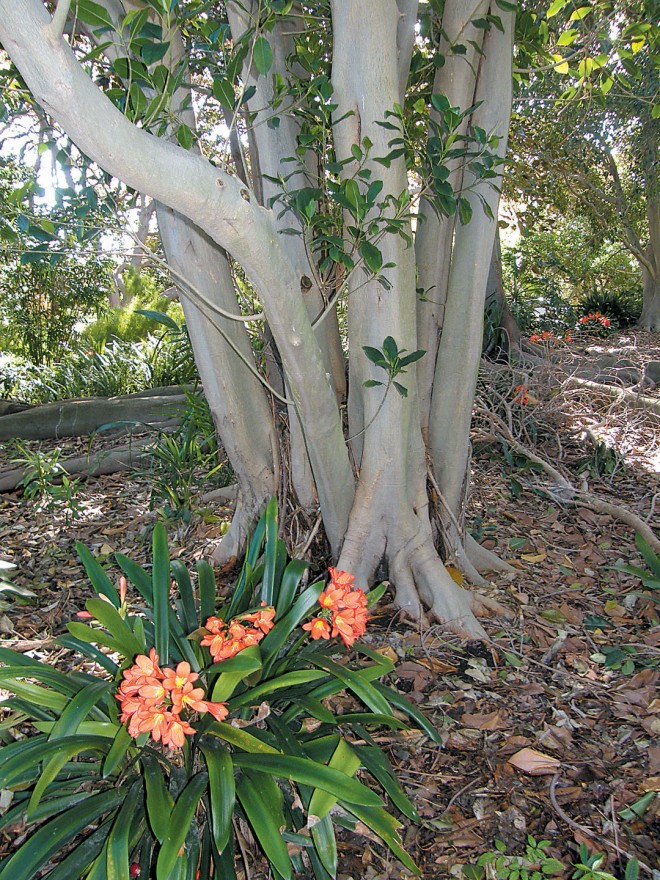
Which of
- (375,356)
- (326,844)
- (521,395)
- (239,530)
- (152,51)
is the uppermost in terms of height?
(152,51)

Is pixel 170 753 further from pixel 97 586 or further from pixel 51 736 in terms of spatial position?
pixel 97 586

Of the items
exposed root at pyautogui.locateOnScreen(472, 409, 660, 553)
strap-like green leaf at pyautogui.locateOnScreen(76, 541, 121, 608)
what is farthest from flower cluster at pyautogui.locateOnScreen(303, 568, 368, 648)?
exposed root at pyautogui.locateOnScreen(472, 409, 660, 553)

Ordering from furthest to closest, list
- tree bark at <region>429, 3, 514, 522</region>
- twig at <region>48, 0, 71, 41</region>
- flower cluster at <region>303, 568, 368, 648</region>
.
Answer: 1. tree bark at <region>429, 3, 514, 522</region>
2. flower cluster at <region>303, 568, 368, 648</region>
3. twig at <region>48, 0, 71, 41</region>

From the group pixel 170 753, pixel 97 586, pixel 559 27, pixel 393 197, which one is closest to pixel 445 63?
pixel 393 197

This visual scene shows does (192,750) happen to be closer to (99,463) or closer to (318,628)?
(318,628)

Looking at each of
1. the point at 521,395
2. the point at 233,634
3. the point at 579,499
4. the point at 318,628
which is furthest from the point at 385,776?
the point at 521,395

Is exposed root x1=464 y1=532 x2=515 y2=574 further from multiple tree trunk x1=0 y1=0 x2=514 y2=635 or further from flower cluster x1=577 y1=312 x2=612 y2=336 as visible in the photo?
flower cluster x1=577 y1=312 x2=612 y2=336

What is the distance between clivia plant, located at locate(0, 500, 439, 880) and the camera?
157cm

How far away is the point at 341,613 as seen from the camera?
2037 millimetres

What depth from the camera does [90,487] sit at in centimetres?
511

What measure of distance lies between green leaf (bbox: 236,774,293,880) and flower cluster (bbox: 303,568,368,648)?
Answer: 46 centimetres

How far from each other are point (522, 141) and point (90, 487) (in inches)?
214

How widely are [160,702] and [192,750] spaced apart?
1.00 feet

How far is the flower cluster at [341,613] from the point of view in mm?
2018
